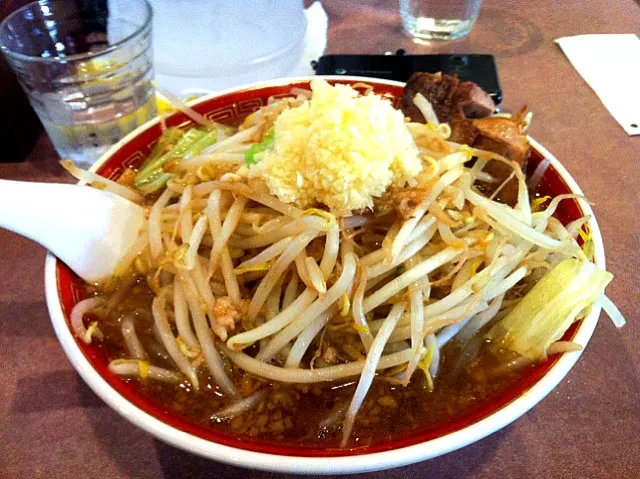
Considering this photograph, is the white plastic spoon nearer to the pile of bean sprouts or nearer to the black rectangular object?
the pile of bean sprouts

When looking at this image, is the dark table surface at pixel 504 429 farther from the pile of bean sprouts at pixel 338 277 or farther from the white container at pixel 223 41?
the white container at pixel 223 41

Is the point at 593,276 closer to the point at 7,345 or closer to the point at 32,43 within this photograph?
the point at 7,345

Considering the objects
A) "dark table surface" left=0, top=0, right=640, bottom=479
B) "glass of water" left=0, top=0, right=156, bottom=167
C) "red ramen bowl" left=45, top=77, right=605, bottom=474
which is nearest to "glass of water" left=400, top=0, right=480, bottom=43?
"dark table surface" left=0, top=0, right=640, bottom=479

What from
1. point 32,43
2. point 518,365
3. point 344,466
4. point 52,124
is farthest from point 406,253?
point 32,43

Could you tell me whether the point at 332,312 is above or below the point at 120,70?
below

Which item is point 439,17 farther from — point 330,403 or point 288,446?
point 288,446

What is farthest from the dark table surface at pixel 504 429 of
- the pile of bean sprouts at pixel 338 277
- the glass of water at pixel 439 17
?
the glass of water at pixel 439 17

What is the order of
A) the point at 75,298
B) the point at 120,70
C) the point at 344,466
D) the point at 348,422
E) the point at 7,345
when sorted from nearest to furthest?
the point at 344,466 → the point at 348,422 → the point at 75,298 → the point at 7,345 → the point at 120,70
